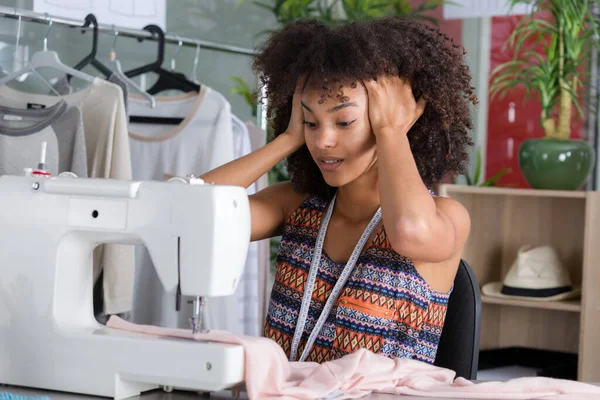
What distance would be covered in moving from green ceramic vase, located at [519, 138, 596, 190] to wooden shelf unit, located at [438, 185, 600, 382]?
0.07 metres

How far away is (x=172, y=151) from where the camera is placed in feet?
9.75

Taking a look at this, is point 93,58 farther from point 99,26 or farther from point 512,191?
point 512,191

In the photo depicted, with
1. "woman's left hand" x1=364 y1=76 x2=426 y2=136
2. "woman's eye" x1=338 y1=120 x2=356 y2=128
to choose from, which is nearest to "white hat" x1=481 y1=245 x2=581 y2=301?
"woman's left hand" x1=364 y1=76 x2=426 y2=136

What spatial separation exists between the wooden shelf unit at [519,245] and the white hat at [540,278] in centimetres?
4

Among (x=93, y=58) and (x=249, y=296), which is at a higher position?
(x=93, y=58)

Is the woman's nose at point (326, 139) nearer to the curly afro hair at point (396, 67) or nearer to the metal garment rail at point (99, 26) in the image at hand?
the curly afro hair at point (396, 67)

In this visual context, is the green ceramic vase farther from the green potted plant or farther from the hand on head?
the hand on head

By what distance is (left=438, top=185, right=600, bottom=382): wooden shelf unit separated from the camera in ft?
12.0

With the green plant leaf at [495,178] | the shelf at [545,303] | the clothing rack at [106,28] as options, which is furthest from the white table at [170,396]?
the green plant leaf at [495,178]

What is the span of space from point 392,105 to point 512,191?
179 cm

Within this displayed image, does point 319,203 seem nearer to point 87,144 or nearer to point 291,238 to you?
point 291,238

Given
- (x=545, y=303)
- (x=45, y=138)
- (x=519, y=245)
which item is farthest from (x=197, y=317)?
(x=519, y=245)

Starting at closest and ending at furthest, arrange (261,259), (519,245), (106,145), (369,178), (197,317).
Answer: (197,317) → (369,178) → (106,145) → (261,259) → (519,245)

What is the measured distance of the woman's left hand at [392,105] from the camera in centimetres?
184
